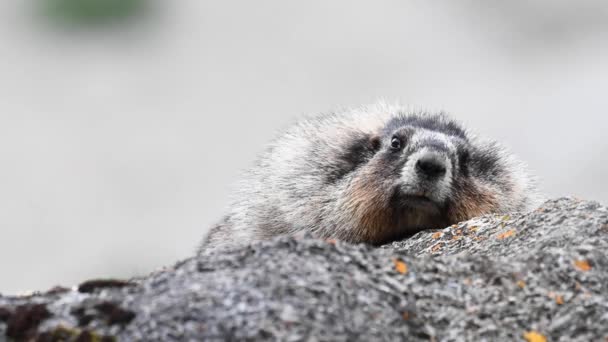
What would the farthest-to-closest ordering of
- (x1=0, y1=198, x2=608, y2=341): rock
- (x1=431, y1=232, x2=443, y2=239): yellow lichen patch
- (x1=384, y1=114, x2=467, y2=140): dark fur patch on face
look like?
(x1=384, y1=114, x2=467, y2=140): dark fur patch on face
(x1=431, y1=232, x2=443, y2=239): yellow lichen patch
(x1=0, y1=198, x2=608, y2=341): rock

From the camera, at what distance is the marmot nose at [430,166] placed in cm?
867

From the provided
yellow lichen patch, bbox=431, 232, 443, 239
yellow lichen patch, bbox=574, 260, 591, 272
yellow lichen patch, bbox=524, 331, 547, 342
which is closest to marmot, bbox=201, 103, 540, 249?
yellow lichen patch, bbox=431, 232, 443, 239

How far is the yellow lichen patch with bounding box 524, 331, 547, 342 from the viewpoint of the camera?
5059 millimetres

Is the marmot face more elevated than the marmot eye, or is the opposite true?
the marmot eye

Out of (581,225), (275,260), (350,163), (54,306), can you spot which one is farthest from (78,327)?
(350,163)

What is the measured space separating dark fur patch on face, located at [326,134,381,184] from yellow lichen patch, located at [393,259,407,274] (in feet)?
13.8

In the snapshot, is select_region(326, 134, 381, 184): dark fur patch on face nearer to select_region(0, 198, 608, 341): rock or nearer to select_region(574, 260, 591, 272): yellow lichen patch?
select_region(0, 198, 608, 341): rock

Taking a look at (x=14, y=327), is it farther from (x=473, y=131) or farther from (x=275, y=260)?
(x=473, y=131)

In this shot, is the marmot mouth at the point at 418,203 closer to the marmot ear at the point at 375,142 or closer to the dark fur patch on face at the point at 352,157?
the dark fur patch on face at the point at 352,157

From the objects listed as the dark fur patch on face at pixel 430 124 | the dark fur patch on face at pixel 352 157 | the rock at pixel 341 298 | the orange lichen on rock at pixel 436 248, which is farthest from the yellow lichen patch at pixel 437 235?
the dark fur patch on face at pixel 430 124

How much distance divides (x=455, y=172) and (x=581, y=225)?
2950mm

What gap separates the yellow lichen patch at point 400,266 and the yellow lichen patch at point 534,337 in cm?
90

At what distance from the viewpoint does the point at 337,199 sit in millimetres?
9438

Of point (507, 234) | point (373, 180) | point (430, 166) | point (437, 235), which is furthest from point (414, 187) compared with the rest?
point (507, 234)
